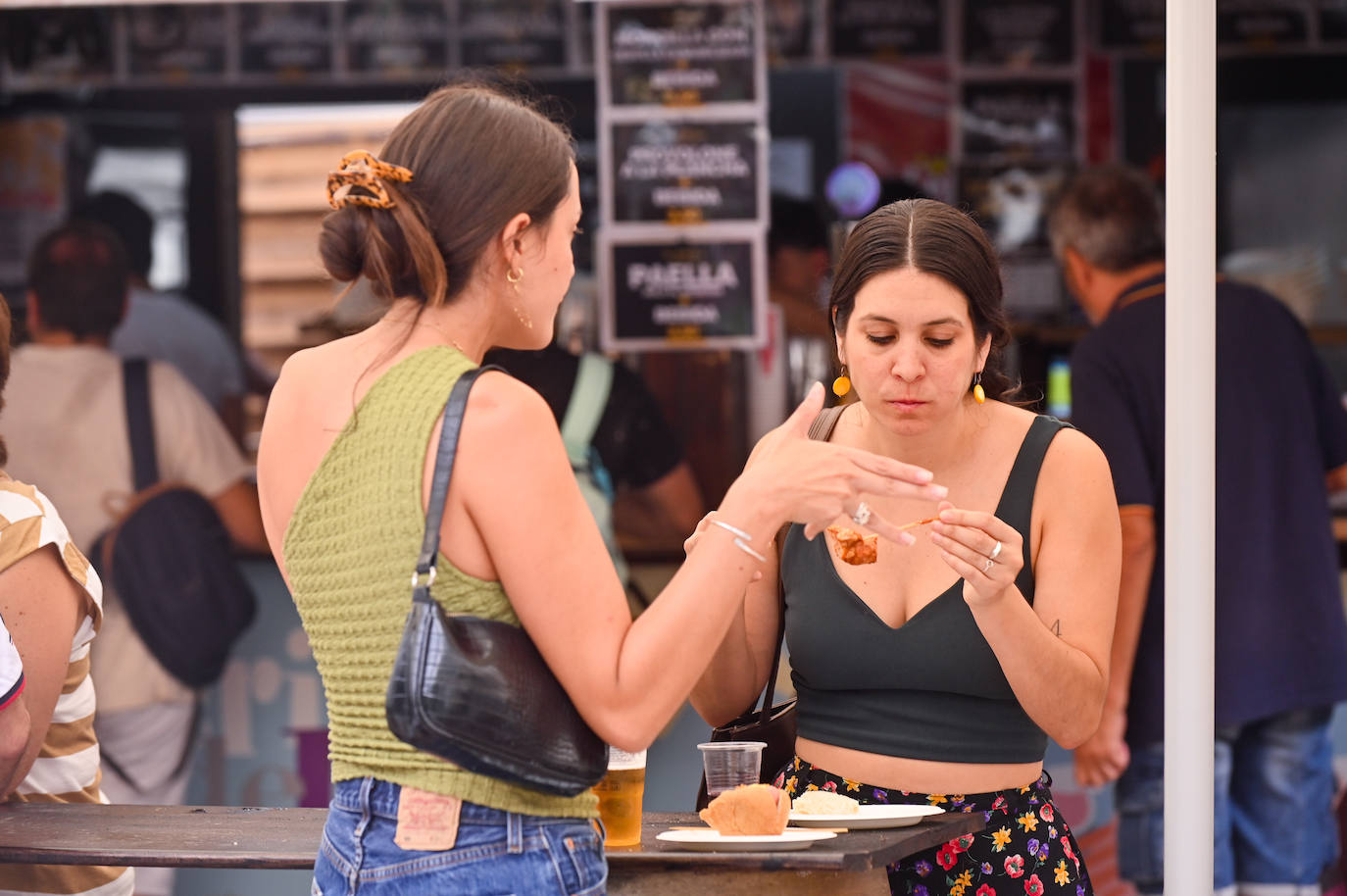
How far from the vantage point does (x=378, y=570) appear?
1.62 m

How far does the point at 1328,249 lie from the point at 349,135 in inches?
150

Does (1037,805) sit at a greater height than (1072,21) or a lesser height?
lesser

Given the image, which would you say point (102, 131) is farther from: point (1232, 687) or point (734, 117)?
point (1232, 687)

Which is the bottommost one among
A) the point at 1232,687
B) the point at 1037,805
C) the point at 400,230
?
the point at 1232,687

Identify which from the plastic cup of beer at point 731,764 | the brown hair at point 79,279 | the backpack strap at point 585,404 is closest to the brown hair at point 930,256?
the plastic cup of beer at point 731,764

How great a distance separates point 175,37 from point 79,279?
43.4 inches

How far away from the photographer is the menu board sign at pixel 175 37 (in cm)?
558

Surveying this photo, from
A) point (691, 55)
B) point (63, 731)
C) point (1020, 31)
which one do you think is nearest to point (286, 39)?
point (691, 55)

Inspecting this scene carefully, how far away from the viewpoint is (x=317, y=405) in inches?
66.7

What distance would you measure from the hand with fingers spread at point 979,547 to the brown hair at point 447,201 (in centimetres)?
68

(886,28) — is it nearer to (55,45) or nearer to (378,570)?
(55,45)

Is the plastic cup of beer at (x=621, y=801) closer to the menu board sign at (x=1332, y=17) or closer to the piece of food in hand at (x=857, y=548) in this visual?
the piece of food in hand at (x=857, y=548)

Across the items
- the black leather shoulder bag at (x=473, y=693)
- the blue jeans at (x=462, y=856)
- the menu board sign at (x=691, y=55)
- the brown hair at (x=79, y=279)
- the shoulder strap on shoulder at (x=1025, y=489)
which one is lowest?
the blue jeans at (x=462, y=856)

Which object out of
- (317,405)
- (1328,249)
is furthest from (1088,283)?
(317,405)
